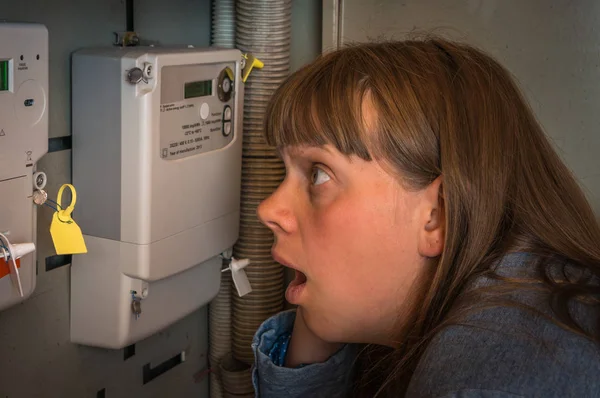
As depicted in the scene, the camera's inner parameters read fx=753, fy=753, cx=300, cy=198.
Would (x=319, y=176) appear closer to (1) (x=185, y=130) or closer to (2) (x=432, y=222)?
(2) (x=432, y=222)

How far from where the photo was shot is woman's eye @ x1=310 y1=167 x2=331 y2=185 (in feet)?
3.67

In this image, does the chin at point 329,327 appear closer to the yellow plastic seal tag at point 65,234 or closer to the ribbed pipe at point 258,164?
the yellow plastic seal tag at point 65,234

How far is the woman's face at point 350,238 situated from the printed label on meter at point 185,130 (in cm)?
33

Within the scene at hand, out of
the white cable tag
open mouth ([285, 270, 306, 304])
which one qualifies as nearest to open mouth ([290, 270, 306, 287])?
open mouth ([285, 270, 306, 304])

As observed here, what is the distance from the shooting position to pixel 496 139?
110 centimetres

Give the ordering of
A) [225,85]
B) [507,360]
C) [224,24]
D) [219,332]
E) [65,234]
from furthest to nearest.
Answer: [219,332]
[224,24]
[225,85]
[65,234]
[507,360]

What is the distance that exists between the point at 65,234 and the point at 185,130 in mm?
314

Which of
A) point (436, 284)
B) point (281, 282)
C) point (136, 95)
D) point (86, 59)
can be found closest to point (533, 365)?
point (436, 284)

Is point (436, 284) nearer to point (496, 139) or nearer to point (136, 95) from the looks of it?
point (496, 139)

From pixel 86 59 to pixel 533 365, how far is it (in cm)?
93

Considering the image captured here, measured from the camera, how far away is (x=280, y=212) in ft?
3.83

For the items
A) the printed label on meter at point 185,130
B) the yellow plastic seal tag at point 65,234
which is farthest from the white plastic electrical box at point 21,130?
the printed label on meter at point 185,130

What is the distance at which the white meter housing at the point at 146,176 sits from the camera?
1358 millimetres

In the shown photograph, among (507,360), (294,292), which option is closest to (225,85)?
(294,292)
